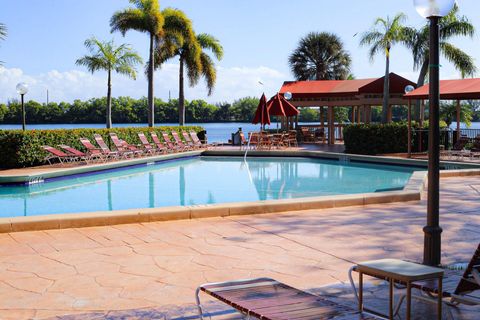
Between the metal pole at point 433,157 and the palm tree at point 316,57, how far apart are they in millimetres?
34773

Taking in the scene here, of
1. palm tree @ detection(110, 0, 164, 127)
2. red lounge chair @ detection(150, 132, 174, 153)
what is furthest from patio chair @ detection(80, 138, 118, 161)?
palm tree @ detection(110, 0, 164, 127)

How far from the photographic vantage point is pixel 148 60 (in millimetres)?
27547

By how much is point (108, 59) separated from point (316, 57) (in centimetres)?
1456

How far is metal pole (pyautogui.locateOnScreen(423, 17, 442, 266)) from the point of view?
475cm

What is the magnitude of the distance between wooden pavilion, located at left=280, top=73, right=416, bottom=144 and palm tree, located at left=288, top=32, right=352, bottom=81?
1158cm

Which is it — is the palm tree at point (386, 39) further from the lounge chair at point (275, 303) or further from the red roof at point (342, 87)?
the lounge chair at point (275, 303)

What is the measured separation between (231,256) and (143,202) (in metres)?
6.16

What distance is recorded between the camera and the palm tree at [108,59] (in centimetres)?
3181

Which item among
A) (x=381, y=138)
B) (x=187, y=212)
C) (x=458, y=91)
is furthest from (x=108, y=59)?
(x=187, y=212)

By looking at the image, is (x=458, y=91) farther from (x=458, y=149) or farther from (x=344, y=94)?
(x=344, y=94)

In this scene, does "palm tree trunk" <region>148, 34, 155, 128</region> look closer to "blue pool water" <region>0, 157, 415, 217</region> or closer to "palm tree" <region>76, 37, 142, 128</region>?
"palm tree" <region>76, 37, 142, 128</region>

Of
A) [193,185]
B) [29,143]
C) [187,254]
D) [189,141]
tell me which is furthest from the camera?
[189,141]

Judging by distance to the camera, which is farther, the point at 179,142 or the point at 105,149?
the point at 179,142

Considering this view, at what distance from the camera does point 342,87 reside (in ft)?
87.4
